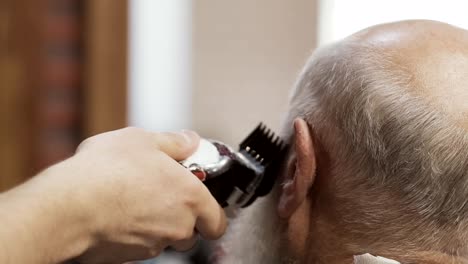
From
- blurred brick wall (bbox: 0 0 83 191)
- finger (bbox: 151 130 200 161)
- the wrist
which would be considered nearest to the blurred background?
blurred brick wall (bbox: 0 0 83 191)

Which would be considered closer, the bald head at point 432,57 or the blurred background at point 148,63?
the bald head at point 432,57

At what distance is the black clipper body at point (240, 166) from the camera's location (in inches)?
34.1

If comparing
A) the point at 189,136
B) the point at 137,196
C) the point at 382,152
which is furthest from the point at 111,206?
the point at 382,152

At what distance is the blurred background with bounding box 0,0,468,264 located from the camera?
2.01 metres

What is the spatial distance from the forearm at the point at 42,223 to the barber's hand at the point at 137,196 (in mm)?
14

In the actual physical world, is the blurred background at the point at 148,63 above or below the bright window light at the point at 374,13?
below

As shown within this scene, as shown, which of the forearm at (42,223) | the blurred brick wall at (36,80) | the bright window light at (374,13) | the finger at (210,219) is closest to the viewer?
the forearm at (42,223)

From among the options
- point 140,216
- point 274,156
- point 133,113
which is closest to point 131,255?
point 140,216

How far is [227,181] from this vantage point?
34.8 inches

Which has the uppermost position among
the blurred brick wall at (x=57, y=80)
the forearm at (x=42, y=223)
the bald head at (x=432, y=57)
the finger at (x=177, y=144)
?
the bald head at (x=432, y=57)

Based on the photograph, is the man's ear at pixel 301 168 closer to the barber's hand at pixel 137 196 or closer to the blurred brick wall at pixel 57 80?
the barber's hand at pixel 137 196

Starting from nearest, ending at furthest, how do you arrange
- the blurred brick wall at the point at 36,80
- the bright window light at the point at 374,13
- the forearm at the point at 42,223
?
the forearm at the point at 42,223
the bright window light at the point at 374,13
the blurred brick wall at the point at 36,80

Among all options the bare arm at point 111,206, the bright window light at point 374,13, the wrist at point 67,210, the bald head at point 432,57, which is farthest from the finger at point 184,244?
the bright window light at point 374,13

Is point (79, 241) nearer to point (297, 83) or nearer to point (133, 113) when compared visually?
point (297, 83)
